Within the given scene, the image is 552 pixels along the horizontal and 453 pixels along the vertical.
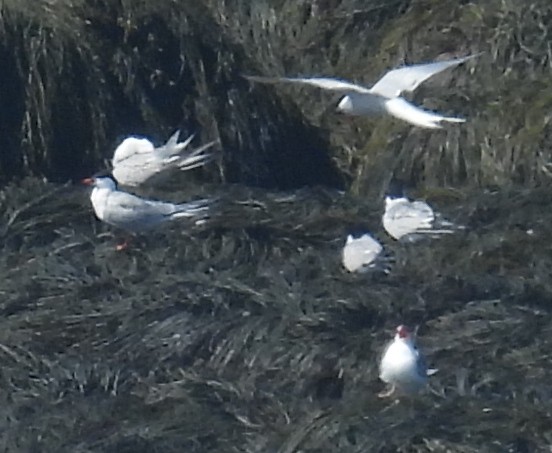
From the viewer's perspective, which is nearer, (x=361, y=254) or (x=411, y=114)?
(x=411, y=114)

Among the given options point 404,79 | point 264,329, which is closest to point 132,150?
point 404,79

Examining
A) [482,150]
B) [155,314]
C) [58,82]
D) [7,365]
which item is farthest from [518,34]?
[7,365]

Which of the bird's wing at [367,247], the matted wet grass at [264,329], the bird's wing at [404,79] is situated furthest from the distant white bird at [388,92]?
the matted wet grass at [264,329]

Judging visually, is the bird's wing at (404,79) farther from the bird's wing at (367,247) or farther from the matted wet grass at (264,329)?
the matted wet grass at (264,329)

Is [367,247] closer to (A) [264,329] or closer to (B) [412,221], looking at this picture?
(B) [412,221]

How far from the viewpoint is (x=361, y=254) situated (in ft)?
22.7

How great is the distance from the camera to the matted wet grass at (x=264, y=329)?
5762mm

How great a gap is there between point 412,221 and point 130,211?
1.00m

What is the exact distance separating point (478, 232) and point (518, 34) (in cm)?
152

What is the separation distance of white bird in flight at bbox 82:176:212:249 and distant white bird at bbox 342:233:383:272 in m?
0.61

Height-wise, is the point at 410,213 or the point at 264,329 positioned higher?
the point at 410,213

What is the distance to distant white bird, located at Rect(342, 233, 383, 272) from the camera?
22.6ft

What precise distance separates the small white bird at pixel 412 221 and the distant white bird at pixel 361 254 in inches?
8.1

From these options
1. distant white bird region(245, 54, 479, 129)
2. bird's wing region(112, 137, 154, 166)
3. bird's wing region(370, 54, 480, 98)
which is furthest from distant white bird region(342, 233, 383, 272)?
bird's wing region(112, 137, 154, 166)
